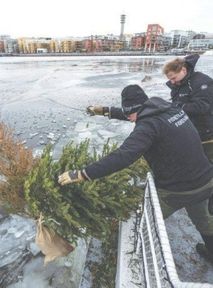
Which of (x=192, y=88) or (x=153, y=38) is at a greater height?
(x=192, y=88)

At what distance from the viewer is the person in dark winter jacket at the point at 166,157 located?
2174 millimetres

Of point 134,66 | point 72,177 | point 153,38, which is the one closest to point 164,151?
point 72,177

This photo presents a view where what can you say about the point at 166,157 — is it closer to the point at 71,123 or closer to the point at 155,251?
the point at 155,251

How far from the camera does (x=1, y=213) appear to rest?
4211 mm

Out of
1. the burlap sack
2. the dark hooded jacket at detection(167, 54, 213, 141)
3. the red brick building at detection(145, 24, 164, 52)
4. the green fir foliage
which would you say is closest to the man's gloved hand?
the green fir foliage

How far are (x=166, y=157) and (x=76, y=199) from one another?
106 cm

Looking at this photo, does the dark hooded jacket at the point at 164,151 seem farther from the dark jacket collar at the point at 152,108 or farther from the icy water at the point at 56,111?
the icy water at the point at 56,111

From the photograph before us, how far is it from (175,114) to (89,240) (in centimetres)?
201

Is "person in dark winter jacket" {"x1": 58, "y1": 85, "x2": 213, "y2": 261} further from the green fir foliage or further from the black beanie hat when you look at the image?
the green fir foliage

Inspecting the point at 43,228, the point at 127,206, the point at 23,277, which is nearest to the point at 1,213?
the point at 23,277

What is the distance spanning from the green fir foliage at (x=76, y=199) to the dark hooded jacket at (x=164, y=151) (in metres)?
0.57

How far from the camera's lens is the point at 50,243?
271 centimetres

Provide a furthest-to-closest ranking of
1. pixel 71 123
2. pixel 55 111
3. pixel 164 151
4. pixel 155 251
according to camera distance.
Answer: pixel 55 111, pixel 71 123, pixel 164 151, pixel 155 251

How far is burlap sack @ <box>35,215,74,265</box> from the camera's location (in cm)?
266
